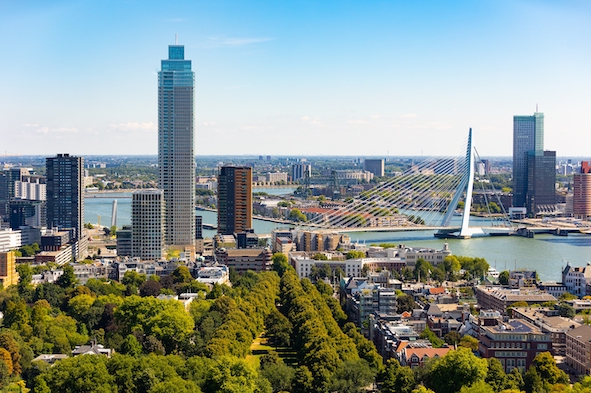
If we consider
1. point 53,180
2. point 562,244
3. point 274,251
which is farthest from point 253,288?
point 562,244

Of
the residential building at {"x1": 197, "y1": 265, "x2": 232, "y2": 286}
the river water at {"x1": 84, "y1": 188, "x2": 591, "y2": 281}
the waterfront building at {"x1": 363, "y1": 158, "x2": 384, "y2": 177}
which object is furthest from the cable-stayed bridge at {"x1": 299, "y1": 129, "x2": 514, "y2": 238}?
the waterfront building at {"x1": 363, "y1": 158, "x2": 384, "y2": 177}

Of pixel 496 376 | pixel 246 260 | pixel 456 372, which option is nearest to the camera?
pixel 456 372

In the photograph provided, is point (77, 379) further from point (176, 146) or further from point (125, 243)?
point (176, 146)

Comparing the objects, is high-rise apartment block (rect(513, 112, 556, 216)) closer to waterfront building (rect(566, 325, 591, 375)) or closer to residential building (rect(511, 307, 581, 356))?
residential building (rect(511, 307, 581, 356))

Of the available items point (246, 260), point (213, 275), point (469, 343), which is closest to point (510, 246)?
point (246, 260)

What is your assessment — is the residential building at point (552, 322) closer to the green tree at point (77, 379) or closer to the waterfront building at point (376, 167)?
the green tree at point (77, 379)

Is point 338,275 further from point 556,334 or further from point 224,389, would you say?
point 224,389

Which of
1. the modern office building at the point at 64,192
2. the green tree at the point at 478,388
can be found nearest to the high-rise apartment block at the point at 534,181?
the modern office building at the point at 64,192
